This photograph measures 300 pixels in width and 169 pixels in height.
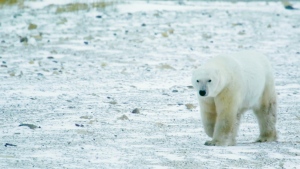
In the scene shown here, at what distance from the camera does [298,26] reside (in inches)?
702

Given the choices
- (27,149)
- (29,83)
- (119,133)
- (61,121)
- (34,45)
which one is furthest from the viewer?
(34,45)

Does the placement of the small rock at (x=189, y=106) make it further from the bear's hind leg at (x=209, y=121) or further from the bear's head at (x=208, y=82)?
the bear's head at (x=208, y=82)

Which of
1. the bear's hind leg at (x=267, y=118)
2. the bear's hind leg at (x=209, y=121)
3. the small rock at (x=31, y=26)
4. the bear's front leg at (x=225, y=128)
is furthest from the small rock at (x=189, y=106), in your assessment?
the small rock at (x=31, y=26)

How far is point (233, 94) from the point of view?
6254 mm

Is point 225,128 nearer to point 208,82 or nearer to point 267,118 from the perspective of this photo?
point 208,82

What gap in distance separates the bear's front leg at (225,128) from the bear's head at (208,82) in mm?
151

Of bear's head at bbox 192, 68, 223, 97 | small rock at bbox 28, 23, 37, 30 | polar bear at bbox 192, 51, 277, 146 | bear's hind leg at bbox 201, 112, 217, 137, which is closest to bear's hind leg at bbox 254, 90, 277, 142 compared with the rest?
polar bear at bbox 192, 51, 277, 146

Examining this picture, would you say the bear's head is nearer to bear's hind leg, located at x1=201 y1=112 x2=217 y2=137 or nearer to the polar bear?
the polar bear

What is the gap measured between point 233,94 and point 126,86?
337cm

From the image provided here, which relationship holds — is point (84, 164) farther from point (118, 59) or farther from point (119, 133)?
point (118, 59)

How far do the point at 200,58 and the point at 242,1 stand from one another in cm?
1402

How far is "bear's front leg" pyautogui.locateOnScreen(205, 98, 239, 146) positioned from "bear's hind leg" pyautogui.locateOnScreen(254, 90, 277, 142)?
472 mm

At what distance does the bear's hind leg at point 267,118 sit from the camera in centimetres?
663

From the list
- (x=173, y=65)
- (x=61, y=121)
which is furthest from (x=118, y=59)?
(x=61, y=121)
